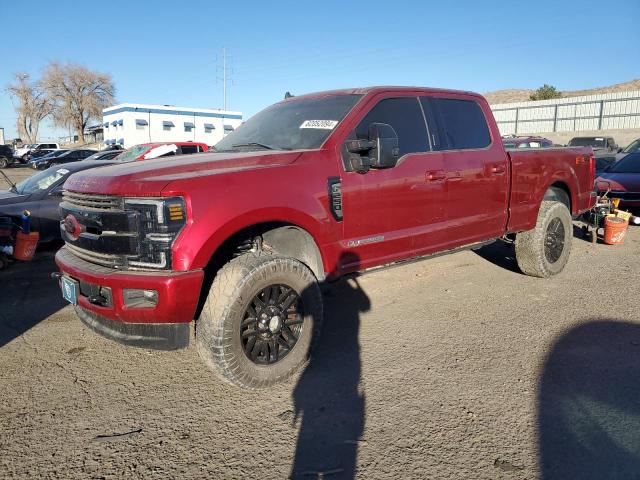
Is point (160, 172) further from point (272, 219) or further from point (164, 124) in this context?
point (164, 124)

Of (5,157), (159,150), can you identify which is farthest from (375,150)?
(5,157)

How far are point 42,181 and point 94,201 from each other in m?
5.43

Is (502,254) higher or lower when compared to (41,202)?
lower

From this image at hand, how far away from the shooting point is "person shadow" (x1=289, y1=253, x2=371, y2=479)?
2.46 metres

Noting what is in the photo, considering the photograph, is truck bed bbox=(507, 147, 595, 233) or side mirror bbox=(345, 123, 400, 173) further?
truck bed bbox=(507, 147, 595, 233)

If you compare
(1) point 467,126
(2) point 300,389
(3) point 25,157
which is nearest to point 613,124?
(1) point 467,126

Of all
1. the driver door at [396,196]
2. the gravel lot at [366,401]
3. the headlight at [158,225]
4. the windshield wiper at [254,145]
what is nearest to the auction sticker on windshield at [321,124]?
the driver door at [396,196]

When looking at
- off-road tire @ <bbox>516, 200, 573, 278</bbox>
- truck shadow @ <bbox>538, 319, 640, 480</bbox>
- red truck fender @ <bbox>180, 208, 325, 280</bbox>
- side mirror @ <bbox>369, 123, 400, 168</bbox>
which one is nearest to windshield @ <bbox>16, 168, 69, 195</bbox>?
red truck fender @ <bbox>180, 208, 325, 280</bbox>

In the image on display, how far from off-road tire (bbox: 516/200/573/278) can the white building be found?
45.0 metres

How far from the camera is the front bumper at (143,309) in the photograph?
2.79 m

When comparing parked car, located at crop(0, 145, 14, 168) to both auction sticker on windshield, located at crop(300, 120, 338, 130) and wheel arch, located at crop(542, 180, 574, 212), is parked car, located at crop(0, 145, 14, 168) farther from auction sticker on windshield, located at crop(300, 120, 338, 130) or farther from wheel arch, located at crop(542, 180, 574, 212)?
wheel arch, located at crop(542, 180, 574, 212)

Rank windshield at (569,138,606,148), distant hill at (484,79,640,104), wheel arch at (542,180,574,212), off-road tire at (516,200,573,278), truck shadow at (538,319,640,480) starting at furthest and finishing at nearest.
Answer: distant hill at (484,79,640,104), windshield at (569,138,606,148), wheel arch at (542,180,574,212), off-road tire at (516,200,573,278), truck shadow at (538,319,640,480)

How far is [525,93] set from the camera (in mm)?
76438

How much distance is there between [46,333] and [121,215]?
2.08 metres
